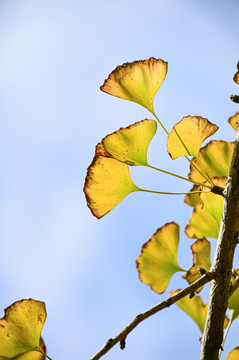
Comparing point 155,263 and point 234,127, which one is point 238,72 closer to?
point 234,127

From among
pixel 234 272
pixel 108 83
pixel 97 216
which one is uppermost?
pixel 108 83

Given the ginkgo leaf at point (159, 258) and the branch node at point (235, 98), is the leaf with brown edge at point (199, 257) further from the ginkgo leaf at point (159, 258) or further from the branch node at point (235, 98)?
the branch node at point (235, 98)

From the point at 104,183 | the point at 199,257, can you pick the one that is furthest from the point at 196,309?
the point at 104,183

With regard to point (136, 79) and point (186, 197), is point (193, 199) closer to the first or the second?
point (186, 197)

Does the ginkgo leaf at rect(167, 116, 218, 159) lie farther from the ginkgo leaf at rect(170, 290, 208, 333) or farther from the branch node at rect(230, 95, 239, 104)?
the ginkgo leaf at rect(170, 290, 208, 333)

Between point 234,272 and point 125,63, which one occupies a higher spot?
point 125,63

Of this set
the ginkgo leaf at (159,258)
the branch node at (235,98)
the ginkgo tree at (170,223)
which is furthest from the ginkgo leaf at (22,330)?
the branch node at (235,98)

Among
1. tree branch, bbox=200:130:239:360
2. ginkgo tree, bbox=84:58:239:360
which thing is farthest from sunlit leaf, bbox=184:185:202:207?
tree branch, bbox=200:130:239:360

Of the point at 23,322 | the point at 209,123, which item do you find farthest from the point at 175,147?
the point at 23,322
